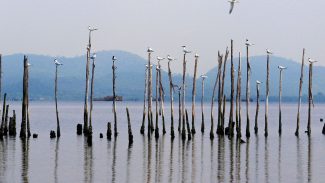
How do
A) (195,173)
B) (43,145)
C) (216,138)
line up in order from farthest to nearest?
(216,138)
(43,145)
(195,173)

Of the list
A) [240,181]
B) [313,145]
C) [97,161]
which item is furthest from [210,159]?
[313,145]

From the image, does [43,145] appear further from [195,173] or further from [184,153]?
[195,173]

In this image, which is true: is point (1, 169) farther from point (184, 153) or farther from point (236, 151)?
point (236, 151)

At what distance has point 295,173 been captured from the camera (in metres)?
46.0

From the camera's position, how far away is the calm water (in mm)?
43250

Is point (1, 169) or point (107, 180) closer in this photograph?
point (107, 180)

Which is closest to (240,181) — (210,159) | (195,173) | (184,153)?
(195,173)

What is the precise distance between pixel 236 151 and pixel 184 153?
15.9 ft

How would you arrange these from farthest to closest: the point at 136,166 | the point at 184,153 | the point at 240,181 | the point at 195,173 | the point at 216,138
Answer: the point at 216,138, the point at 184,153, the point at 136,166, the point at 195,173, the point at 240,181

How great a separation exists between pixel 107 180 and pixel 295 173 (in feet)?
39.1

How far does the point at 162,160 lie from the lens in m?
53.2

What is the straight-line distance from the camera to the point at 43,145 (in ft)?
217

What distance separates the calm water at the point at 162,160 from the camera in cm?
4325

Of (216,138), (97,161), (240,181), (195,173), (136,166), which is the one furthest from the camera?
(216,138)
